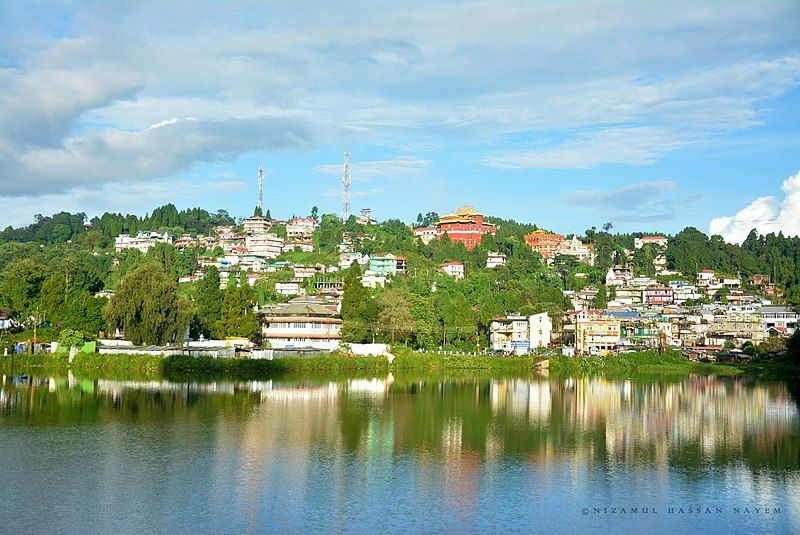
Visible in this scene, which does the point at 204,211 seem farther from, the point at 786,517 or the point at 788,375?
the point at 786,517

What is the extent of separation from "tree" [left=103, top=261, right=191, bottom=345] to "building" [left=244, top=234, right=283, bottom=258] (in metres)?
41.9

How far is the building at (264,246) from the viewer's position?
8619 cm

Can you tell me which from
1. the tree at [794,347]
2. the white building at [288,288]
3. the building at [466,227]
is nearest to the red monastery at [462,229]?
the building at [466,227]

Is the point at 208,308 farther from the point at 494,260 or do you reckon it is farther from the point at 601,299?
the point at 494,260

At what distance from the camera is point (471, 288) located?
226 ft

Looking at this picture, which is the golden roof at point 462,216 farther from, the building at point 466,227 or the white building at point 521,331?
the white building at point 521,331

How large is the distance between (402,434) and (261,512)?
9099 mm

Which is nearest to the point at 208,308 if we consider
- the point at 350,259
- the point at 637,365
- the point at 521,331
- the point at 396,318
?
the point at 396,318

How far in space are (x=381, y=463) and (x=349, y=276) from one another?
34.8 meters

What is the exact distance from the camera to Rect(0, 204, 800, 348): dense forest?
46.3 meters

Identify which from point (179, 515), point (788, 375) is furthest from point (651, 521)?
point (788, 375)

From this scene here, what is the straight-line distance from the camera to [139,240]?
299 ft

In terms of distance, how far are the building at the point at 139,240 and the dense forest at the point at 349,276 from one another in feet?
5.03

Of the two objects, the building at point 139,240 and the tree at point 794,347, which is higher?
the building at point 139,240
